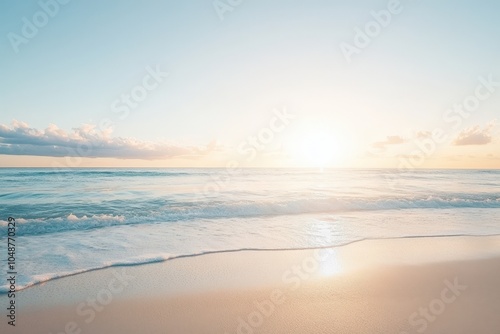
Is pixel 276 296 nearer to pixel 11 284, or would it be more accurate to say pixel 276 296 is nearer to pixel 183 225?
pixel 11 284

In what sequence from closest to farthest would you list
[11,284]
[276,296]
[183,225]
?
1. [276,296]
2. [11,284]
3. [183,225]

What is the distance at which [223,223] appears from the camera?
13.3m

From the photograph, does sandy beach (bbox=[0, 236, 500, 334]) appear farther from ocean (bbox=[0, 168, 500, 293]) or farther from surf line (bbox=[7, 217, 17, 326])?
ocean (bbox=[0, 168, 500, 293])

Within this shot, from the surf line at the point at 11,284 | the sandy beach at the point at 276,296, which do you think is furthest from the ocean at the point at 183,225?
the sandy beach at the point at 276,296

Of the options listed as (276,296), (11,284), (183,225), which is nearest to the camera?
(276,296)

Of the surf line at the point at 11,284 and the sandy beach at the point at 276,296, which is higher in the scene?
the surf line at the point at 11,284

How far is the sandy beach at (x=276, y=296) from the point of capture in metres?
4.81

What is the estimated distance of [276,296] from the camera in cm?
588

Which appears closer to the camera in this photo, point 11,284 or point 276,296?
point 276,296

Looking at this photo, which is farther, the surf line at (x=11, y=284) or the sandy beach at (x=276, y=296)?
the surf line at (x=11, y=284)

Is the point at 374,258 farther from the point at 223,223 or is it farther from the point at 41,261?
the point at 41,261

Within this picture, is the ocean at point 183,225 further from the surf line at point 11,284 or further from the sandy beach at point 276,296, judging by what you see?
the sandy beach at point 276,296

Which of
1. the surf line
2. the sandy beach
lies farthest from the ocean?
the sandy beach

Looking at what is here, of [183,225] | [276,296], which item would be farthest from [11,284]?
[183,225]
